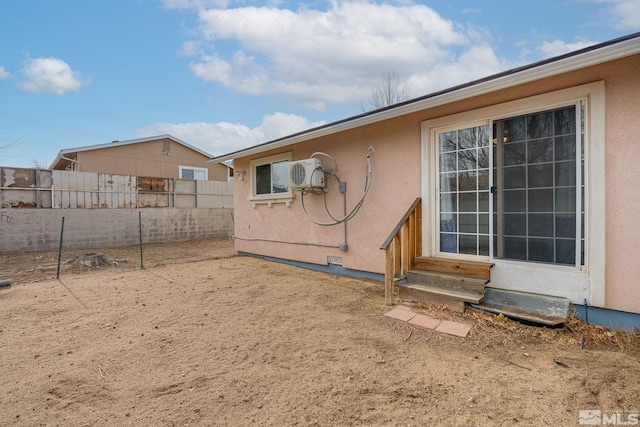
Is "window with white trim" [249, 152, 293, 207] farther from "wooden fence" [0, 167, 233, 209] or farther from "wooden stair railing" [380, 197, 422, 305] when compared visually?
"wooden fence" [0, 167, 233, 209]

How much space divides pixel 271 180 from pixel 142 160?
9023 mm

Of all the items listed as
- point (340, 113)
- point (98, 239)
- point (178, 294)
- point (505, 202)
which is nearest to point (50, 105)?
point (98, 239)

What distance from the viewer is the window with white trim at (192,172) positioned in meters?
14.2

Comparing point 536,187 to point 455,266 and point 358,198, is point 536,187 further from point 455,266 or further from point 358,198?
point 358,198

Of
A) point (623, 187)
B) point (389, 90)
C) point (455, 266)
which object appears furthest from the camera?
point (389, 90)

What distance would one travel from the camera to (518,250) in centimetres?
360

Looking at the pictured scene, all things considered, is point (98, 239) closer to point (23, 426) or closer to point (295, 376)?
point (23, 426)

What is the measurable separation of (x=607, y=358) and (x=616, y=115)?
2.20 meters

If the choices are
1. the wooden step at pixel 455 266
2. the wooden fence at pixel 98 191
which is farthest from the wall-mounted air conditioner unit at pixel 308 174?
the wooden fence at pixel 98 191

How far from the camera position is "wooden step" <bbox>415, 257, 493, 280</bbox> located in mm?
3605

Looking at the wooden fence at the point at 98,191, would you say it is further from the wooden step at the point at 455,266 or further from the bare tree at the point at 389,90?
the wooden step at the point at 455,266

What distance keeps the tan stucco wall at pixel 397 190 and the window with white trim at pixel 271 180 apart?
0.66ft

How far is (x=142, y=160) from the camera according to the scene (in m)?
13.0

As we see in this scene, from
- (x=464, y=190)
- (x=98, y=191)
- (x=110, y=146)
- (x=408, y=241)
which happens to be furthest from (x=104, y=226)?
(x=464, y=190)
